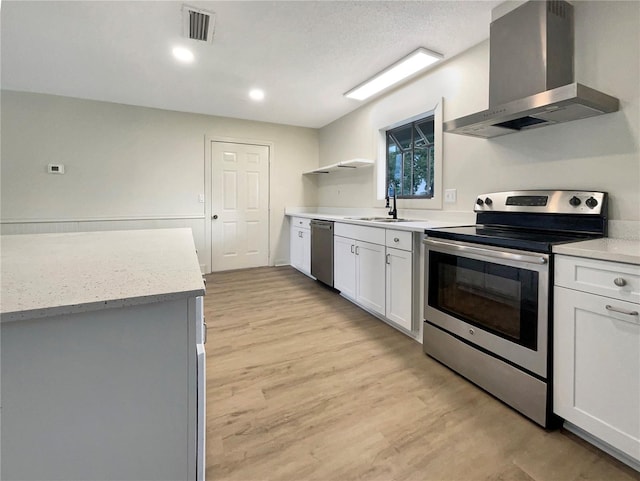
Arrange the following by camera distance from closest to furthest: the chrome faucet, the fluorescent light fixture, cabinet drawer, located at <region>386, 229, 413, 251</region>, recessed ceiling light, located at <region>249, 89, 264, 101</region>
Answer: cabinet drawer, located at <region>386, 229, 413, 251</region> < the fluorescent light fixture < the chrome faucet < recessed ceiling light, located at <region>249, 89, 264, 101</region>

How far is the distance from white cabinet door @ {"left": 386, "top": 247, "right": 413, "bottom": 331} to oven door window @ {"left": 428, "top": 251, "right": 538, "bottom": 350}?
0.27 m

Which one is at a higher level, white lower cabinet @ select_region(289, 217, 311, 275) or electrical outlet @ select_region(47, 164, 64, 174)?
electrical outlet @ select_region(47, 164, 64, 174)

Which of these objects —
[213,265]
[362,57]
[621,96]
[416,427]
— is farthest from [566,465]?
[213,265]

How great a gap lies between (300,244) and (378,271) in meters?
2.13

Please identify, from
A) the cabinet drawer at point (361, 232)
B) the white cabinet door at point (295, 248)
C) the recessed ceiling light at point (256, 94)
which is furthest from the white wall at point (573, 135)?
the white cabinet door at point (295, 248)

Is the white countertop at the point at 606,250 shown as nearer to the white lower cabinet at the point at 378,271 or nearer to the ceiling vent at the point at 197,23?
the white lower cabinet at the point at 378,271

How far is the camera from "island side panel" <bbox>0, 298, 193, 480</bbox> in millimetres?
697

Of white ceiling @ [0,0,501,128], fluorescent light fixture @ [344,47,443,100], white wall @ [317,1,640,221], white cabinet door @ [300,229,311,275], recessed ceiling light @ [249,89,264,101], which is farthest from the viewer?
white cabinet door @ [300,229,311,275]

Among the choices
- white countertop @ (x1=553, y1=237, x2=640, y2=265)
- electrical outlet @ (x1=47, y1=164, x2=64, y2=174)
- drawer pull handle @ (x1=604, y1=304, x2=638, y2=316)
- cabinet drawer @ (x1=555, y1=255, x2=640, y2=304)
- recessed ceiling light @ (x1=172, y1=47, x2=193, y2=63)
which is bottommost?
drawer pull handle @ (x1=604, y1=304, x2=638, y2=316)

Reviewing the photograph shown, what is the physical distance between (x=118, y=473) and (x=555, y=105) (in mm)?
2345

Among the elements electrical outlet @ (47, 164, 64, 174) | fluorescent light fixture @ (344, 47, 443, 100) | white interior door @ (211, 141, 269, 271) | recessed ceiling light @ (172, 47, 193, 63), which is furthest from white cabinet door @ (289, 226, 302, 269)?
electrical outlet @ (47, 164, 64, 174)

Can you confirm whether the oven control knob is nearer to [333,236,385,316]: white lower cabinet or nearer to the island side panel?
[333,236,385,316]: white lower cabinet

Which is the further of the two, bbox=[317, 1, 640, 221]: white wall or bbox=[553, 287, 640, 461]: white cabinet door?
bbox=[317, 1, 640, 221]: white wall

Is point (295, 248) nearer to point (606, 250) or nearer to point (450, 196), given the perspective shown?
point (450, 196)
